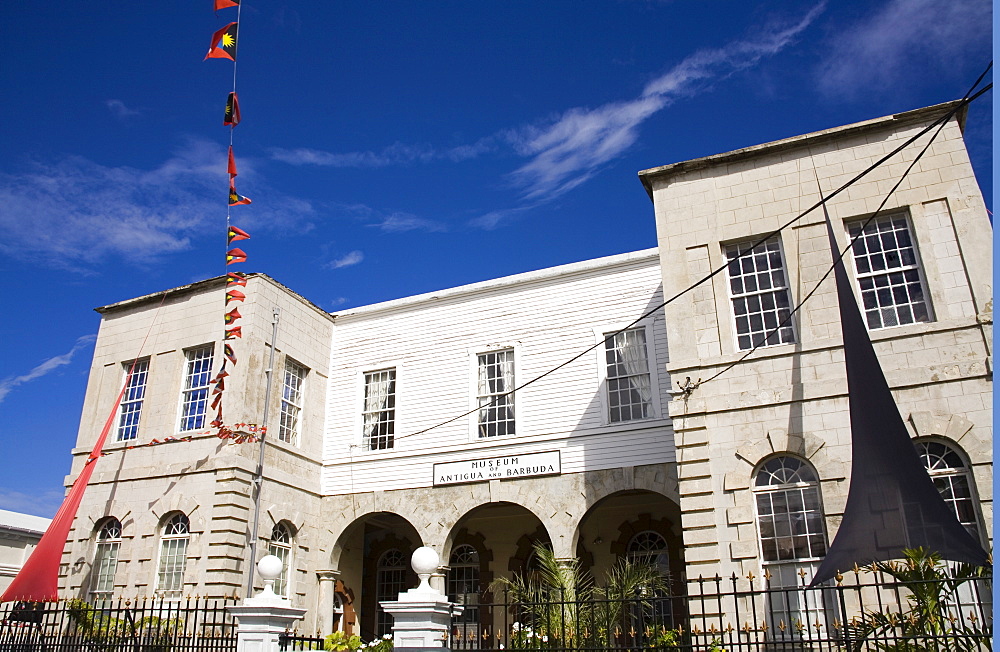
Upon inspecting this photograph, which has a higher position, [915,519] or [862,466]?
[862,466]

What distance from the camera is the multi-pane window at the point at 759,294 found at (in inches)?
487

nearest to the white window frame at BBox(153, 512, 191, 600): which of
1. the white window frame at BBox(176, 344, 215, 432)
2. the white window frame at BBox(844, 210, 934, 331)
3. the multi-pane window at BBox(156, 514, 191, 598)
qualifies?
the multi-pane window at BBox(156, 514, 191, 598)

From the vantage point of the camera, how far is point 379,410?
18.7 m

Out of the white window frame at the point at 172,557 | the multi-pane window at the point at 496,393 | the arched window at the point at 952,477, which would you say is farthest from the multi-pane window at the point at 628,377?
the white window frame at the point at 172,557

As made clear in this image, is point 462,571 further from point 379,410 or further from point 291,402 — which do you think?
point 291,402

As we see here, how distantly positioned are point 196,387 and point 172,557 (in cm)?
365

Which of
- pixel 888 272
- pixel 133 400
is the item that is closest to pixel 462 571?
pixel 133 400

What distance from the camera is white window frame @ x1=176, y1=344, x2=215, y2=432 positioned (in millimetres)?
17156

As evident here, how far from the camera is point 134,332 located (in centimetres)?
1909

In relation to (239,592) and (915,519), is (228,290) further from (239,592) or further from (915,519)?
(915,519)

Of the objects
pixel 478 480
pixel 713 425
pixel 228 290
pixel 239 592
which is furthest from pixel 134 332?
pixel 713 425

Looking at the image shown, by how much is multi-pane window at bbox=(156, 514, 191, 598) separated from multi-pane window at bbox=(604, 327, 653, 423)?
29.3 feet

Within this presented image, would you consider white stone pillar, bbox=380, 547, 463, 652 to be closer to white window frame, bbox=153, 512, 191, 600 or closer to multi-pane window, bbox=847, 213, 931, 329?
multi-pane window, bbox=847, 213, 931, 329

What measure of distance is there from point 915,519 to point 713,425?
3.59 meters
